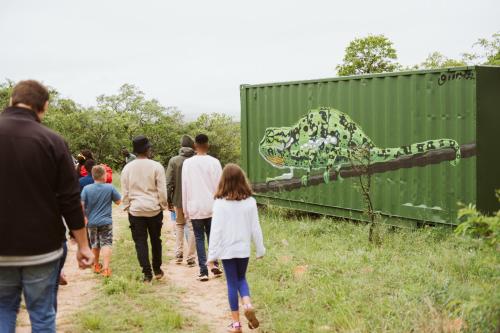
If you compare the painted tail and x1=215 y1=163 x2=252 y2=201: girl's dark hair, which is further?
the painted tail

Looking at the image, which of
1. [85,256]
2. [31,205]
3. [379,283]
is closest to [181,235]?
[379,283]

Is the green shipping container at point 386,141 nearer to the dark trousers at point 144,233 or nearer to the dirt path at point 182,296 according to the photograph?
the dirt path at point 182,296

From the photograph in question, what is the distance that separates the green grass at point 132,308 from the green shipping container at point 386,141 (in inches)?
172

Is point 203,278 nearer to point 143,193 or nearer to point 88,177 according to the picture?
point 143,193

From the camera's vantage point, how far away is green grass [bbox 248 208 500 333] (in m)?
4.60

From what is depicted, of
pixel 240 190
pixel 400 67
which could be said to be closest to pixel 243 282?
pixel 240 190

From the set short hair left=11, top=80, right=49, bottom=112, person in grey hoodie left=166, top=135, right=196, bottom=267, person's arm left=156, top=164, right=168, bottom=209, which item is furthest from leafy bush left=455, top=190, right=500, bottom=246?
person in grey hoodie left=166, top=135, right=196, bottom=267

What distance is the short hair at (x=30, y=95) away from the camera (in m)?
3.61

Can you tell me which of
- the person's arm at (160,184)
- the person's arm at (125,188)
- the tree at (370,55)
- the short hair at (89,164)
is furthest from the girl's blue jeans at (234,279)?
the tree at (370,55)

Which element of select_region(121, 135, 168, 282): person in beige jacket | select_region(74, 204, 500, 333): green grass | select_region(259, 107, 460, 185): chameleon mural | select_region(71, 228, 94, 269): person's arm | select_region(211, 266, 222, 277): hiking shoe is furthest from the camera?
select_region(259, 107, 460, 185): chameleon mural

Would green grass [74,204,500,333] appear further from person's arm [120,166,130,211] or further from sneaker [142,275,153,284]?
person's arm [120,166,130,211]

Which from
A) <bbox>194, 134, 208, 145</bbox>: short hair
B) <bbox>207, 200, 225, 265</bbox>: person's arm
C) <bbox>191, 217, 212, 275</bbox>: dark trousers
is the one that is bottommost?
<bbox>191, 217, 212, 275</bbox>: dark trousers

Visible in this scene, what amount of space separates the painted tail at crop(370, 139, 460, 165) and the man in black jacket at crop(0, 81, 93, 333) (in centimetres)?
636

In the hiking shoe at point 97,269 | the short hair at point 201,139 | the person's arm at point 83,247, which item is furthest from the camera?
the hiking shoe at point 97,269
